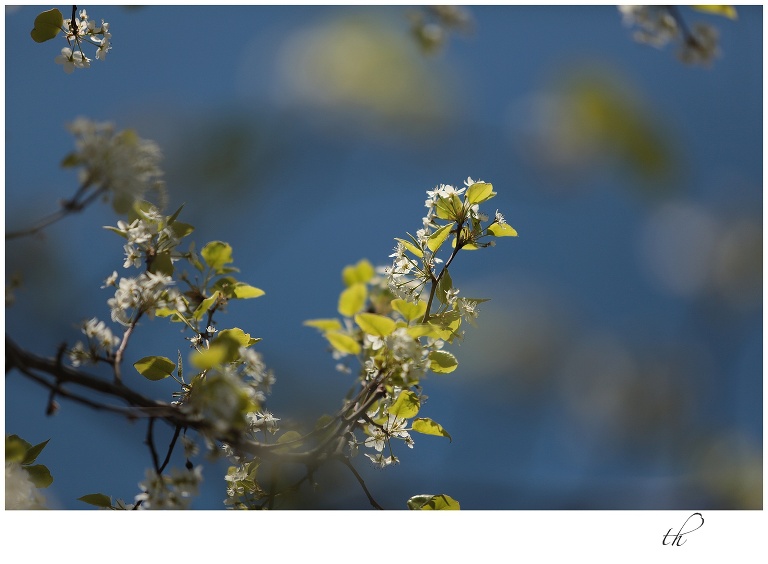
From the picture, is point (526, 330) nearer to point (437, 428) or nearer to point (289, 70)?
point (437, 428)

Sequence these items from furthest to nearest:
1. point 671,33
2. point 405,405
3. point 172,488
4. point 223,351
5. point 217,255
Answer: point 671,33
point 217,255
point 405,405
point 172,488
point 223,351

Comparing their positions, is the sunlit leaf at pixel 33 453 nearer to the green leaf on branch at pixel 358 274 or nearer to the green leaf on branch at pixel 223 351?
the green leaf on branch at pixel 223 351

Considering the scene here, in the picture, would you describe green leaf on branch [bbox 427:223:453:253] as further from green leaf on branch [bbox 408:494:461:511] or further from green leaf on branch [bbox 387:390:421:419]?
green leaf on branch [bbox 408:494:461:511]

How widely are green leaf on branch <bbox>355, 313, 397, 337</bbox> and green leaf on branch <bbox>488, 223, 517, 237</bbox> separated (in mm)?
305

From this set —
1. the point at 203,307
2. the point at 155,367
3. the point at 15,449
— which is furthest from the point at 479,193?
the point at 15,449

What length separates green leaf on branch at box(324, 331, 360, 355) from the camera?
919mm

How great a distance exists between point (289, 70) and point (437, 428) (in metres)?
0.63

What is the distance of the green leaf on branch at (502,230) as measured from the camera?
43.9 inches

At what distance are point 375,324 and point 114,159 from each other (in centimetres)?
43

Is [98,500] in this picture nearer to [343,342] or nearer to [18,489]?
[18,489]

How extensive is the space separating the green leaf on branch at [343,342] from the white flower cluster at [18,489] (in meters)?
0.59

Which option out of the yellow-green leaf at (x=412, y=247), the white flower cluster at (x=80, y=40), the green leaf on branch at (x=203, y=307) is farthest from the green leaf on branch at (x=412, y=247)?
the white flower cluster at (x=80, y=40)

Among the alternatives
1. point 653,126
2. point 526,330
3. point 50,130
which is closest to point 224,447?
point 526,330

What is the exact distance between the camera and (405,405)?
108cm
